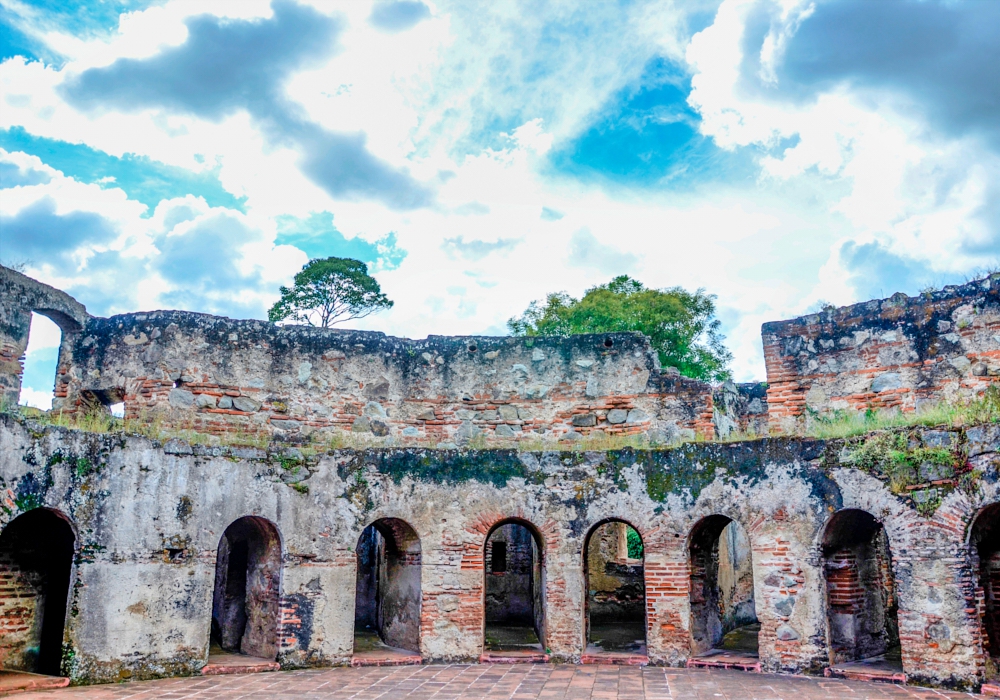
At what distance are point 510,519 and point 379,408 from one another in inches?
161

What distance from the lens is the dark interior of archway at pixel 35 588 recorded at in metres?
11.0

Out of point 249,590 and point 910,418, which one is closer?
point 910,418

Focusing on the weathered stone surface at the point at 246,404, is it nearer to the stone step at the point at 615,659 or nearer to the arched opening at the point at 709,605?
the stone step at the point at 615,659

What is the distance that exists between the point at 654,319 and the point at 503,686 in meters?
17.6

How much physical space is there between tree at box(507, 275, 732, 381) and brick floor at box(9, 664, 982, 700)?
15.4 m

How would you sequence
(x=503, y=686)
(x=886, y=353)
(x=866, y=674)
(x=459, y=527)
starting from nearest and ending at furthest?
(x=503, y=686) → (x=866, y=674) → (x=459, y=527) → (x=886, y=353)

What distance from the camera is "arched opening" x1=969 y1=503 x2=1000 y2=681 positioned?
34.0 ft

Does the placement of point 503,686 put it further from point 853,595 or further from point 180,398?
point 180,398

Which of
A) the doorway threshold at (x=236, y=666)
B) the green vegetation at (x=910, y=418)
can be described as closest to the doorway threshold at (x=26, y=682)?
the doorway threshold at (x=236, y=666)

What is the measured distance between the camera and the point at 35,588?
451 inches

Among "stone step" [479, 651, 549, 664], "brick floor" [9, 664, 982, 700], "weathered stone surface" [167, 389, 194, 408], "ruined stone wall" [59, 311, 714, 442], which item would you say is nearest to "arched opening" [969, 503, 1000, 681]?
"brick floor" [9, 664, 982, 700]

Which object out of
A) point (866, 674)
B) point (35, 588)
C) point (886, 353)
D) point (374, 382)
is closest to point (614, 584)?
point (374, 382)

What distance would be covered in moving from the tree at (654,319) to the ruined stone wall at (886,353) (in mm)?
11516

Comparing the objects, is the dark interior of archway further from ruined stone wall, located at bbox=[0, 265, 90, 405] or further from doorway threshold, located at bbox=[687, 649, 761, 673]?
doorway threshold, located at bbox=[687, 649, 761, 673]
